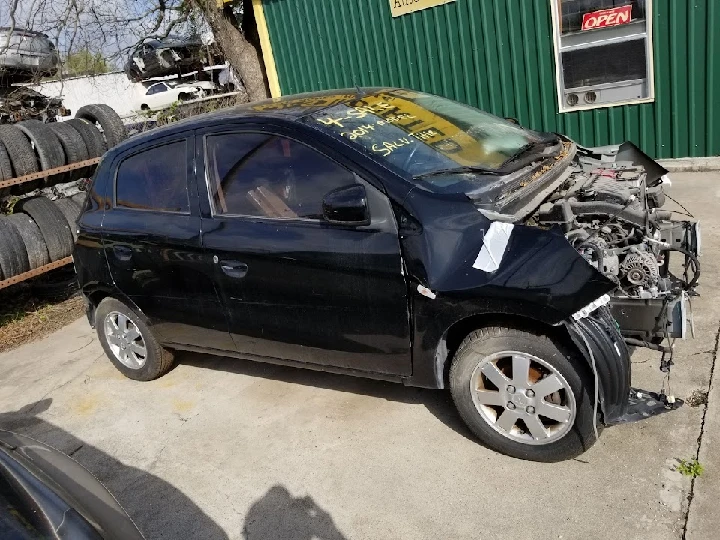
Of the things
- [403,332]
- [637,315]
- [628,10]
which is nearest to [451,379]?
[403,332]

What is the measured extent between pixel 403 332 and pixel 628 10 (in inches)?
216

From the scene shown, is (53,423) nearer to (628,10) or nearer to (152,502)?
(152,502)

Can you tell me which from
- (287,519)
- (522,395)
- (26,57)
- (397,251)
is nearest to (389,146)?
(397,251)

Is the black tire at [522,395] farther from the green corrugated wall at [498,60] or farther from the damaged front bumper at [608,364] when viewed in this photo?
the green corrugated wall at [498,60]

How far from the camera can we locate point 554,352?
294 cm

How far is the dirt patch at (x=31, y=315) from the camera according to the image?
6.53 metres

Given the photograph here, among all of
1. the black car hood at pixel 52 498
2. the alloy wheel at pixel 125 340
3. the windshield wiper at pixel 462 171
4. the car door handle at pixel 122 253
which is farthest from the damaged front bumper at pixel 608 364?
the alloy wheel at pixel 125 340

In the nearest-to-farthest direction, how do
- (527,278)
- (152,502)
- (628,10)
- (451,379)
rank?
1. (527,278)
2. (451,379)
3. (152,502)
4. (628,10)

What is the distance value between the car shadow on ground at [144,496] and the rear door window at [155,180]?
1557 mm

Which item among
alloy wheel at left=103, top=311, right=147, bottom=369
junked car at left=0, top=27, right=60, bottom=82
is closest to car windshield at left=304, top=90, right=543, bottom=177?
alloy wheel at left=103, top=311, right=147, bottom=369

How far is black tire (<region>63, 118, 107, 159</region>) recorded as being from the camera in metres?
7.65

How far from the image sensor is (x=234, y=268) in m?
3.81

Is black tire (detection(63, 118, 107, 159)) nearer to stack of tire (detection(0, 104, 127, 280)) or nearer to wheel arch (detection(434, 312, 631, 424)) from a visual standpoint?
stack of tire (detection(0, 104, 127, 280))

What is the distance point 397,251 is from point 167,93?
1789cm
